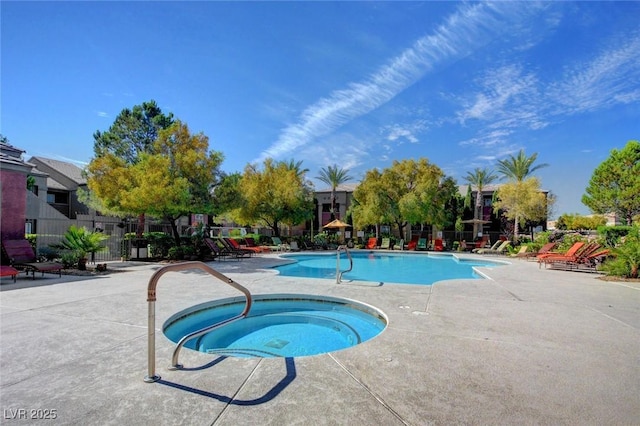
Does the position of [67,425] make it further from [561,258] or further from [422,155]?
[422,155]

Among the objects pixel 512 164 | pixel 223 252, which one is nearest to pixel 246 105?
pixel 223 252

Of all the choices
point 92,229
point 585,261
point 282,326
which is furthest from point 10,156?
point 585,261

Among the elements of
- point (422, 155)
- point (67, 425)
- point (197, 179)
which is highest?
point (422, 155)

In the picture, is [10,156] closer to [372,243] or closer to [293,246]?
[293,246]

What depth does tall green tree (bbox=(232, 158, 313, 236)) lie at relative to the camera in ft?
82.1

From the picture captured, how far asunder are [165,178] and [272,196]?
12.9 meters

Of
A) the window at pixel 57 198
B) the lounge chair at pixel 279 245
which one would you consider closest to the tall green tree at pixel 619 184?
the lounge chair at pixel 279 245

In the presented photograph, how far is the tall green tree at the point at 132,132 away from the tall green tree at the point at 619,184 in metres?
38.9

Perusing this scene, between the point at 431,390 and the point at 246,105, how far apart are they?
16.1m

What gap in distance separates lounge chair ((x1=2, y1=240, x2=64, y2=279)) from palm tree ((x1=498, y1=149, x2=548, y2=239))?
112 feet

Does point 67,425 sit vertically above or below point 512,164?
below

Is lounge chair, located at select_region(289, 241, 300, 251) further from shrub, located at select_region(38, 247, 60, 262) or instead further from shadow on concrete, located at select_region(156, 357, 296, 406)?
shadow on concrete, located at select_region(156, 357, 296, 406)

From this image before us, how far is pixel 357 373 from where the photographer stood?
334 cm

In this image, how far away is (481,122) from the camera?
21391mm
